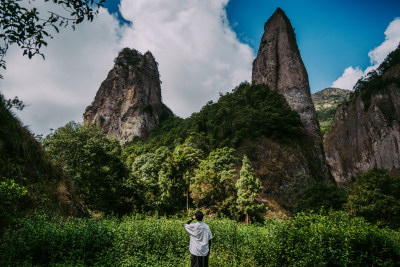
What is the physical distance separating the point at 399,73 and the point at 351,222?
61.0 m

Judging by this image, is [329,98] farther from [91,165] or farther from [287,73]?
[91,165]

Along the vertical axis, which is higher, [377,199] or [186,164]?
[186,164]

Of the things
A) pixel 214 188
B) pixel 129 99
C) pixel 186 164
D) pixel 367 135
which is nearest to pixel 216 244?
pixel 214 188

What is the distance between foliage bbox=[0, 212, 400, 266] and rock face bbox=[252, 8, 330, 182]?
126 ft

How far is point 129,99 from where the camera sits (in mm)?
66500

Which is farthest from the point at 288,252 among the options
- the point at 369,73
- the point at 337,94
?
the point at 337,94

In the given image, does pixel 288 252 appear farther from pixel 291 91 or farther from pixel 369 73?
pixel 369 73

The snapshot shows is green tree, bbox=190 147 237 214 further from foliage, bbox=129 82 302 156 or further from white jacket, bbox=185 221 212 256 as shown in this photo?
white jacket, bbox=185 221 212 256

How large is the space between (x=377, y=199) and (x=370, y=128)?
1618 inches

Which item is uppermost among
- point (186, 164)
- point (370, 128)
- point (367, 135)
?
point (370, 128)

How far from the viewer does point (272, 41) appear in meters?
54.0

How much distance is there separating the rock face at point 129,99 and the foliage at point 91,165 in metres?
44.8

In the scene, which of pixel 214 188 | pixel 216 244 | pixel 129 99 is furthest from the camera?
pixel 129 99

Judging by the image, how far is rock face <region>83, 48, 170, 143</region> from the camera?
209 ft
